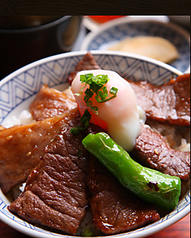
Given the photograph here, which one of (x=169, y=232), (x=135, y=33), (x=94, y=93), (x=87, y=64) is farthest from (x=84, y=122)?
(x=135, y=33)

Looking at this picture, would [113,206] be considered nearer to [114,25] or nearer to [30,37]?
[30,37]

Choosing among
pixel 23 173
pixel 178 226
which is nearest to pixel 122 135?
pixel 23 173

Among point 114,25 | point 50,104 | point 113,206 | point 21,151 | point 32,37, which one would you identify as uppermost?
point 32,37

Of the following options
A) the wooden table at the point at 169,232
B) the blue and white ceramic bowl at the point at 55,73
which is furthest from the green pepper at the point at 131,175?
the blue and white ceramic bowl at the point at 55,73

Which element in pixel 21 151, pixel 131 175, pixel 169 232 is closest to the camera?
pixel 131 175

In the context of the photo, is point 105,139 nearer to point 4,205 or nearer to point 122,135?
point 122,135

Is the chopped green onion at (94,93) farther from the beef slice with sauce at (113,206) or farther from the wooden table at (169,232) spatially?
the wooden table at (169,232)

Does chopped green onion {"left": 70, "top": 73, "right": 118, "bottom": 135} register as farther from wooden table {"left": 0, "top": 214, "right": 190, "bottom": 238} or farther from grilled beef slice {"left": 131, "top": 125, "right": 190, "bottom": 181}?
wooden table {"left": 0, "top": 214, "right": 190, "bottom": 238}
